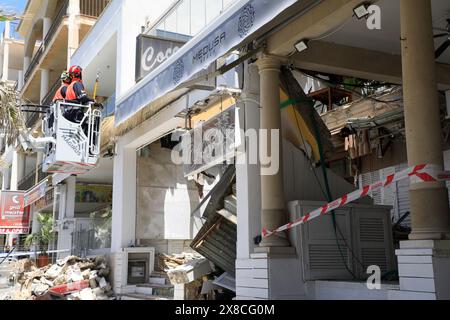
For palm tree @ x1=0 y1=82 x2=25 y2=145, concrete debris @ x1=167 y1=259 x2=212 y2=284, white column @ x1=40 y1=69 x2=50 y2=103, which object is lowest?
concrete debris @ x1=167 y1=259 x2=212 y2=284

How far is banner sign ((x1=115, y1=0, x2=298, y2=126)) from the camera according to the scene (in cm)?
627

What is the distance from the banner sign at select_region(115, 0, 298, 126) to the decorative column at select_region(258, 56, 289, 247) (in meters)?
0.77

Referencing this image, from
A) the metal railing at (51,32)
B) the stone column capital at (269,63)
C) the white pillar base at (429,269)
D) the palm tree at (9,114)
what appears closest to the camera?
the white pillar base at (429,269)

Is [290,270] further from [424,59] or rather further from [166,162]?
[166,162]

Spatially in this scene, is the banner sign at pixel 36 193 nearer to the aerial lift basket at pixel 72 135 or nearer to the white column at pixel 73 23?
the white column at pixel 73 23

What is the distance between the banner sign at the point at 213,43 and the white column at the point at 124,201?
5.06 meters

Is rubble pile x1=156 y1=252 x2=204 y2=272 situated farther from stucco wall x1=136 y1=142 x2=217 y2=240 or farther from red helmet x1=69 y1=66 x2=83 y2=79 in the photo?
red helmet x1=69 y1=66 x2=83 y2=79

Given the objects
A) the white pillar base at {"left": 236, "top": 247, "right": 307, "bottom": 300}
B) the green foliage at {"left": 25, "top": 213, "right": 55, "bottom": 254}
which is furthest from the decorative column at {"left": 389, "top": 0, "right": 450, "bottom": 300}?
the green foliage at {"left": 25, "top": 213, "right": 55, "bottom": 254}

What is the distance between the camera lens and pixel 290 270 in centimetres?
702

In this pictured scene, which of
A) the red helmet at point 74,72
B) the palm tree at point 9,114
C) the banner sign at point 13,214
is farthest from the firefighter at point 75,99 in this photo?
the banner sign at point 13,214

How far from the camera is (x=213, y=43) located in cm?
714

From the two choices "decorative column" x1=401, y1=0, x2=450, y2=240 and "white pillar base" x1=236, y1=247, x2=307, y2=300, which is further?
"white pillar base" x1=236, y1=247, x2=307, y2=300

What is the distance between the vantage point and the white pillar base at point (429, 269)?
15.4 feet
